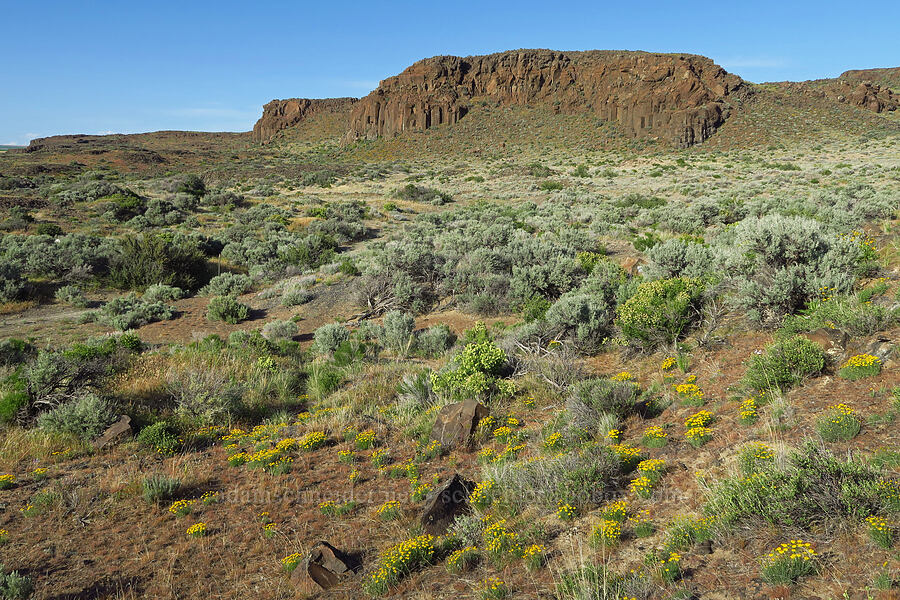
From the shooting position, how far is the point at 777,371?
17.2ft

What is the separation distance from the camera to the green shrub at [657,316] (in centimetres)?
763

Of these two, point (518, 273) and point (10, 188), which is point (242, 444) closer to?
point (518, 273)

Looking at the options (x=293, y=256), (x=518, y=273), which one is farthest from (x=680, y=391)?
(x=293, y=256)

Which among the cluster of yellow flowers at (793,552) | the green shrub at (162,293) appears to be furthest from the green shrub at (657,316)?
the green shrub at (162,293)

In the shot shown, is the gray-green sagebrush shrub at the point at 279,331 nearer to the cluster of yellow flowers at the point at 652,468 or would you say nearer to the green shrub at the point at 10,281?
the green shrub at the point at 10,281

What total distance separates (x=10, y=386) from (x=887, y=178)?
35969 millimetres

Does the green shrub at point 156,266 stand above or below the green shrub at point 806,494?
above

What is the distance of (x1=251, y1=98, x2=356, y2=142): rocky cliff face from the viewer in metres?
112

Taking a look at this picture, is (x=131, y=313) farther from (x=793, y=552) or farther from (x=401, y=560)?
(x=793, y=552)

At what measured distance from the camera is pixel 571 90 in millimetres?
82875

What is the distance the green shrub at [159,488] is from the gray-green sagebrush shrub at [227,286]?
11586mm

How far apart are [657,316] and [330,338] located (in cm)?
681

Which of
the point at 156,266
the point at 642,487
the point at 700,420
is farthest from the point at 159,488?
the point at 156,266

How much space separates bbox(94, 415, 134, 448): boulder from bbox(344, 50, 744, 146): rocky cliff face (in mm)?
66360
